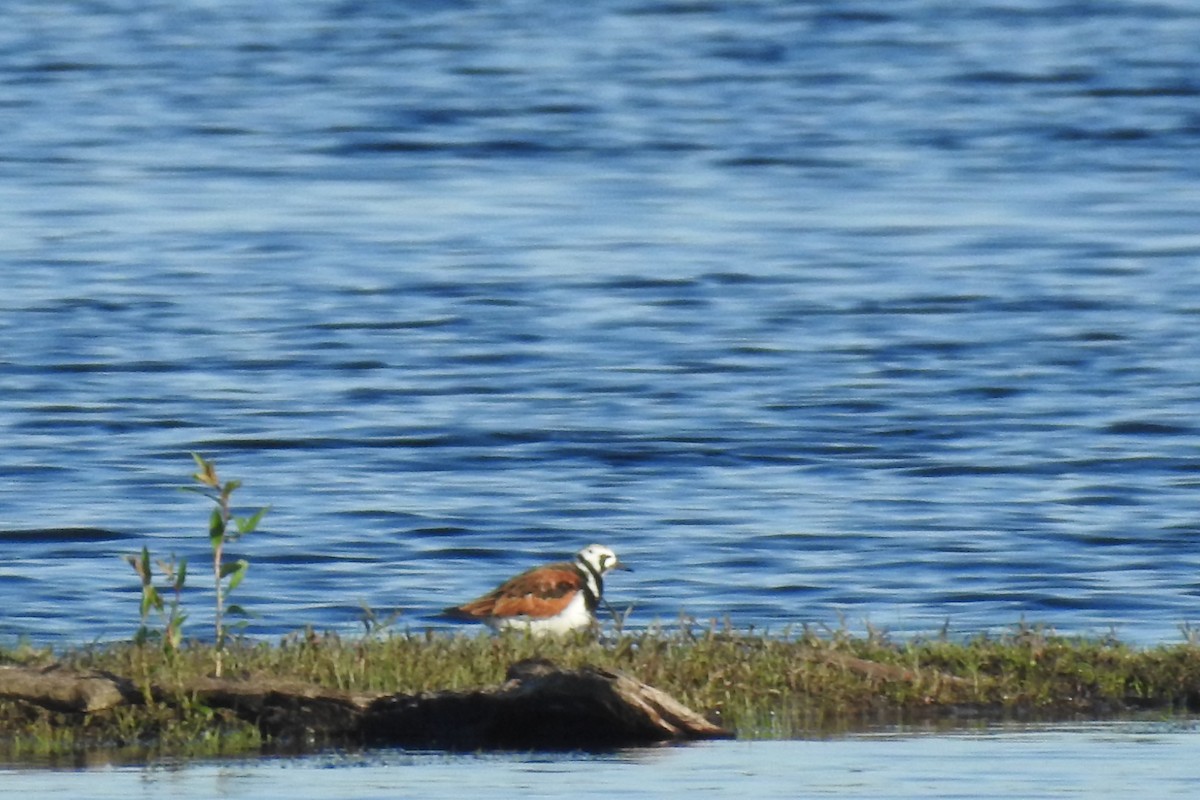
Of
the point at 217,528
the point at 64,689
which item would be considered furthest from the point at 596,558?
the point at 64,689

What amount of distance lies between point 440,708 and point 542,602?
8.29ft

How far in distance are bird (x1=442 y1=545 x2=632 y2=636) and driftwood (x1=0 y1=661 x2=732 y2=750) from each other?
2.16m

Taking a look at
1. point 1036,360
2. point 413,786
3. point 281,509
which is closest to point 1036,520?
point 281,509

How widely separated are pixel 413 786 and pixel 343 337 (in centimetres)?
1905

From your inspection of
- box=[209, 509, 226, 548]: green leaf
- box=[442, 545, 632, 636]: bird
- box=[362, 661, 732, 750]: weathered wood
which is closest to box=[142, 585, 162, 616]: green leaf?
box=[209, 509, 226, 548]: green leaf

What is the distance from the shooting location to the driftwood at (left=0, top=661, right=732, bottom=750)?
442 inches

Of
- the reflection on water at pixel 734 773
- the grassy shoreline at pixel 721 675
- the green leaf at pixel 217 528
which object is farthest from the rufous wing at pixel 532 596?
the reflection on water at pixel 734 773

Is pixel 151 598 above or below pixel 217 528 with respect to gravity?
below

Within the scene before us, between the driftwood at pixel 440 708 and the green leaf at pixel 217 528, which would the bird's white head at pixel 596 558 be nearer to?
the green leaf at pixel 217 528

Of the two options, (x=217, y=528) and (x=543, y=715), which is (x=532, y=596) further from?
(x=543, y=715)

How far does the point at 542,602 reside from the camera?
13.9 meters

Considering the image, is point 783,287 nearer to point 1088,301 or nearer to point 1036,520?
point 1088,301

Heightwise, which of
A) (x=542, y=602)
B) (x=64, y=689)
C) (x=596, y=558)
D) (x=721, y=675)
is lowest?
(x=64, y=689)

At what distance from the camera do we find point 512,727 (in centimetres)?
1136
